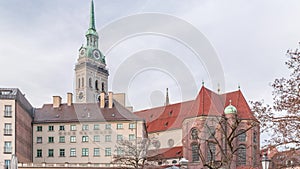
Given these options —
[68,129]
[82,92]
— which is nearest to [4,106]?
[68,129]

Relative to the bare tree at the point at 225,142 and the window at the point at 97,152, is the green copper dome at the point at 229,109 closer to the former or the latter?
the window at the point at 97,152

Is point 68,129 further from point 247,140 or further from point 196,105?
point 247,140

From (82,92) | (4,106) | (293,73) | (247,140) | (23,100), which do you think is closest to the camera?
(293,73)

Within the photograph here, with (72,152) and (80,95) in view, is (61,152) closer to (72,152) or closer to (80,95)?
(72,152)

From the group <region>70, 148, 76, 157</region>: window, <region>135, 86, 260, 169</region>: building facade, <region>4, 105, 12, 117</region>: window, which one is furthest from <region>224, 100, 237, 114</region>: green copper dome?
<region>4, 105, 12, 117</region>: window

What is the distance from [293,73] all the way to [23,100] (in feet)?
222

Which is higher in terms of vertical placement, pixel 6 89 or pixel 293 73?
pixel 6 89

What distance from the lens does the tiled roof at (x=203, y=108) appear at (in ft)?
305

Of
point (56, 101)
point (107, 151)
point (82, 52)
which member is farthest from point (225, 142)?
point (82, 52)

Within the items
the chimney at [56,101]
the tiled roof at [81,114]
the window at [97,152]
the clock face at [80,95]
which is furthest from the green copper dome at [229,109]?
the clock face at [80,95]

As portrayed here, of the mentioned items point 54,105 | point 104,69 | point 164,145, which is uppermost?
point 104,69

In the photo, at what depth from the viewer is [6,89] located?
258 ft

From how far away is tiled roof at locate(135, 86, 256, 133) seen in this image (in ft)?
305

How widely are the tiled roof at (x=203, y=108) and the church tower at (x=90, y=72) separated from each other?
38.8 m
